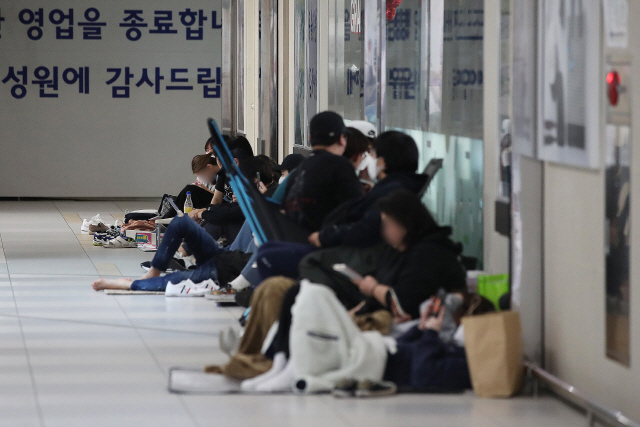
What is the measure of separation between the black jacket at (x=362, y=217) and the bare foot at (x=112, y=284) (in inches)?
116

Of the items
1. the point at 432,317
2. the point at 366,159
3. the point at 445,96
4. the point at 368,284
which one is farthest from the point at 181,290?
the point at 432,317

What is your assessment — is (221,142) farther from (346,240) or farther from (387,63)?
(387,63)

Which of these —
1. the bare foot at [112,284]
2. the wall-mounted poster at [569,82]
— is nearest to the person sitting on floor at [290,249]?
the bare foot at [112,284]

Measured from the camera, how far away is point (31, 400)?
4516mm

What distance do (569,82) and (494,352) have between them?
120cm

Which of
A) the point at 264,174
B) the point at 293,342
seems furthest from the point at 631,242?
the point at 264,174

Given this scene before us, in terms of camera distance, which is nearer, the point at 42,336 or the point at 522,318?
the point at 522,318

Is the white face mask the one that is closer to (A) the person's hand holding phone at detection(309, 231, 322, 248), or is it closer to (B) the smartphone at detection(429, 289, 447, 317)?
(A) the person's hand holding phone at detection(309, 231, 322, 248)

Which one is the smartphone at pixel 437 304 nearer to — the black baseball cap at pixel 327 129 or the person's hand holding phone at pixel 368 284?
the person's hand holding phone at pixel 368 284

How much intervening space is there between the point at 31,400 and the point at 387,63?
4.26 meters

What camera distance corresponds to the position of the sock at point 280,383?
180 inches

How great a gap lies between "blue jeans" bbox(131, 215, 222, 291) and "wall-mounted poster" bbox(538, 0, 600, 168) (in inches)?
142

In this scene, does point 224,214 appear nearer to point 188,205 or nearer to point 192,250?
point 188,205

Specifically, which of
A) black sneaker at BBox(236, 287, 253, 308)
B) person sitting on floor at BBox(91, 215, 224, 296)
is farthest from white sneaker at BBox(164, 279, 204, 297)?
black sneaker at BBox(236, 287, 253, 308)
